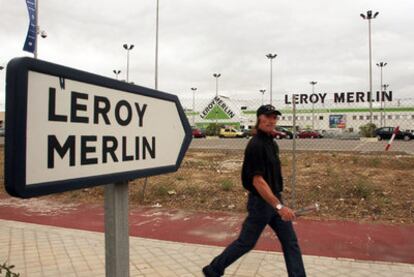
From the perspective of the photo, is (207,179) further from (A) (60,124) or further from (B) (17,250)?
(A) (60,124)

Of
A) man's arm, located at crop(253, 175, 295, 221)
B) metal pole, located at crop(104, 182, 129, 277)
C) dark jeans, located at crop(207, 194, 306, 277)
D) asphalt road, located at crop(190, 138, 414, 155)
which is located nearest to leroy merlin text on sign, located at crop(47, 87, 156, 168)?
metal pole, located at crop(104, 182, 129, 277)

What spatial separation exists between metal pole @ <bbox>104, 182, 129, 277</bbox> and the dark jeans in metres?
2.30

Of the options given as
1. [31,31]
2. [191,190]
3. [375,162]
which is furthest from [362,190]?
[31,31]

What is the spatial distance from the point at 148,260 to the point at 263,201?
1806mm

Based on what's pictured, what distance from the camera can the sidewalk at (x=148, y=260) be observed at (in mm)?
4574

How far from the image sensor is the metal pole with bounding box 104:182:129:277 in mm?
1725

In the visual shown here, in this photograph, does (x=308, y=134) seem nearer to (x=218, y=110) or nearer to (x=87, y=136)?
(x=218, y=110)

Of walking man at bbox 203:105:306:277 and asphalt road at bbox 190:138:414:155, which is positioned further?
asphalt road at bbox 190:138:414:155

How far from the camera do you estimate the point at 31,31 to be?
18375mm

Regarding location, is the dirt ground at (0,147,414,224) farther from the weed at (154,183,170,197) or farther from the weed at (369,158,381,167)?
the weed at (369,158,381,167)

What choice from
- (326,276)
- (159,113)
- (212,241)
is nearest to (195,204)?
(212,241)

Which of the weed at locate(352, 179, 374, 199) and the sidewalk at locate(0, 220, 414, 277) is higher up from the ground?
the weed at locate(352, 179, 374, 199)

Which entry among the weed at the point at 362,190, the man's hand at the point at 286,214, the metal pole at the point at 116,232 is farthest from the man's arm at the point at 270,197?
the weed at the point at 362,190

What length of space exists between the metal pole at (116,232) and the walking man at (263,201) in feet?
7.03
